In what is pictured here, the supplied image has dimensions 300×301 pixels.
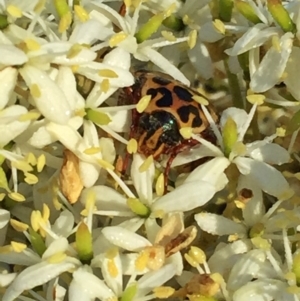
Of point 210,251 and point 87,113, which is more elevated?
point 87,113

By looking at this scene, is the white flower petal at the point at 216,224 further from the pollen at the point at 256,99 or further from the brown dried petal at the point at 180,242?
the pollen at the point at 256,99

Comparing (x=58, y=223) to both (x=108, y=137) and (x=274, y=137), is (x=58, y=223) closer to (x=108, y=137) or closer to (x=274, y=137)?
(x=108, y=137)

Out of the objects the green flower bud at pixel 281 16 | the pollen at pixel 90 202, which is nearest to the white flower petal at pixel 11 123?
the pollen at pixel 90 202

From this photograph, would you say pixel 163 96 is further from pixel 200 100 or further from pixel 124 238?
pixel 124 238

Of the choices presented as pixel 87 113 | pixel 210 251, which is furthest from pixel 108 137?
pixel 210 251

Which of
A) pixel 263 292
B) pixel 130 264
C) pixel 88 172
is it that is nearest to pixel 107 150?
pixel 88 172

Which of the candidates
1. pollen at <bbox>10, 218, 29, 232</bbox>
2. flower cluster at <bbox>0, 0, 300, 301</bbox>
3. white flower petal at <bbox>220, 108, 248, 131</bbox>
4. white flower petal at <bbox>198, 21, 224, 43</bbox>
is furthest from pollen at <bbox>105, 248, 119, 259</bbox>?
white flower petal at <bbox>198, 21, 224, 43</bbox>

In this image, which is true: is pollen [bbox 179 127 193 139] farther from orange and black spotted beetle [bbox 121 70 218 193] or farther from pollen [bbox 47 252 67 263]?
pollen [bbox 47 252 67 263]
